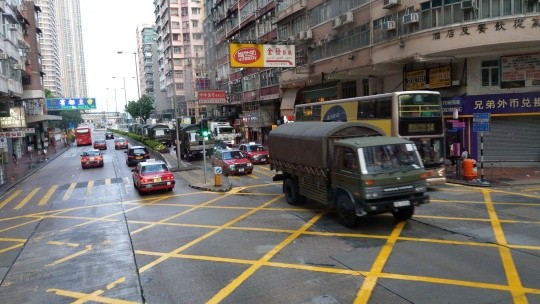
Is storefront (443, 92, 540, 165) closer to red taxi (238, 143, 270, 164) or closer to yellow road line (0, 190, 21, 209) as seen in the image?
red taxi (238, 143, 270, 164)

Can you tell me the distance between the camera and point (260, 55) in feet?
98.6

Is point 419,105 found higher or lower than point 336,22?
lower

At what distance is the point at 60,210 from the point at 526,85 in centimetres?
2410

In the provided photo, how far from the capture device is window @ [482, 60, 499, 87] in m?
24.2

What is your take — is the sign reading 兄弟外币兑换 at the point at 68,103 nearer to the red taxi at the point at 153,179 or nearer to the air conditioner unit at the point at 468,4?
the red taxi at the point at 153,179

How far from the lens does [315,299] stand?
24.3 ft

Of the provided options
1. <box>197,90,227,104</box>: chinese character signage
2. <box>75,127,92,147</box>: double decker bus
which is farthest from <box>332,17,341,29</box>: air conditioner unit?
<box>75,127,92,147</box>: double decker bus

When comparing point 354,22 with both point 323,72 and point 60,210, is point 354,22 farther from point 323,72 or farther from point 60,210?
point 60,210

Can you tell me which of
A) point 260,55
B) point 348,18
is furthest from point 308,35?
point 260,55

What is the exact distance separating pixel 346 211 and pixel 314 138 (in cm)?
278

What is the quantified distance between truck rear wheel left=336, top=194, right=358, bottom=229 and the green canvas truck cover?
4.10 feet

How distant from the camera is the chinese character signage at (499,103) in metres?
23.4

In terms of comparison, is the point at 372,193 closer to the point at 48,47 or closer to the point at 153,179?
the point at 153,179

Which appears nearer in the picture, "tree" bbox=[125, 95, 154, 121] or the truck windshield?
the truck windshield
